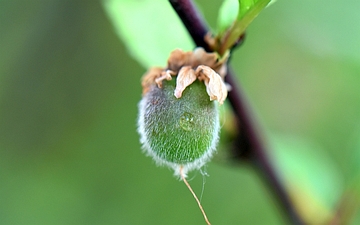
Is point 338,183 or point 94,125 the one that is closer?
point 338,183

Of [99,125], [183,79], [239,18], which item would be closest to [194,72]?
[183,79]

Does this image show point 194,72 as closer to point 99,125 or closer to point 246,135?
point 246,135

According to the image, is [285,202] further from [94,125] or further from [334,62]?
[94,125]

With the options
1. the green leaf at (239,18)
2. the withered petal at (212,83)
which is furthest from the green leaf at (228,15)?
the withered petal at (212,83)

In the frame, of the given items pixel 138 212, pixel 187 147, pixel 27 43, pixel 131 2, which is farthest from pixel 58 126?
pixel 187 147

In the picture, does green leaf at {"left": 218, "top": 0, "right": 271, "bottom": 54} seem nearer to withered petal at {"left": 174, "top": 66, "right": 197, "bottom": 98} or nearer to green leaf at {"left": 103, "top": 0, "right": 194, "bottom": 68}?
withered petal at {"left": 174, "top": 66, "right": 197, "bottom": 98}
